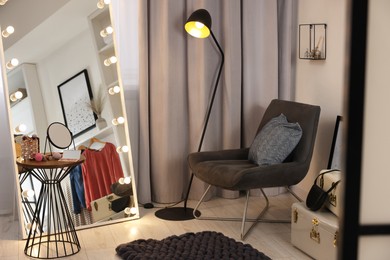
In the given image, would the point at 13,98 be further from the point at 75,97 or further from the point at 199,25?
the point at 199,25

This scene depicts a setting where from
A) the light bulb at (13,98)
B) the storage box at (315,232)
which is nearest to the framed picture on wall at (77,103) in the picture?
the light bulb at (13,98)

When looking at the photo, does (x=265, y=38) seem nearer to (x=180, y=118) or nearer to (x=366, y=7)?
(x=180, y=118)

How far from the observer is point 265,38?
4258 millimetres

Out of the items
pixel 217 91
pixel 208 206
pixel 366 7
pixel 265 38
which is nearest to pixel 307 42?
pixel 265 38

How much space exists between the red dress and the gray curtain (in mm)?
389

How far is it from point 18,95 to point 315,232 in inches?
72.4

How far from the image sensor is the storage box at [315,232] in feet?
9.73

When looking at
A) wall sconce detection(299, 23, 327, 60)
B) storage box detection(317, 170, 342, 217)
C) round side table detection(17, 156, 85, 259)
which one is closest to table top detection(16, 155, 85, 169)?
round side table detection(17, 156, 85, 259)

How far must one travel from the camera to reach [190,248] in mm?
3225

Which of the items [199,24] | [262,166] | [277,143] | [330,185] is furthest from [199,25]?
[330,185]

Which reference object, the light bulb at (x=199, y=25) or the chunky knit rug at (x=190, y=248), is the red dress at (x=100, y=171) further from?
the light bulb at (x=199, y=25)

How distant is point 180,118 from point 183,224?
2.67 feet

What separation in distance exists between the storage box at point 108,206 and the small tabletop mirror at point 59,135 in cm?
46

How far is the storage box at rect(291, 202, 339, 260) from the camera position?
2.96 meters
